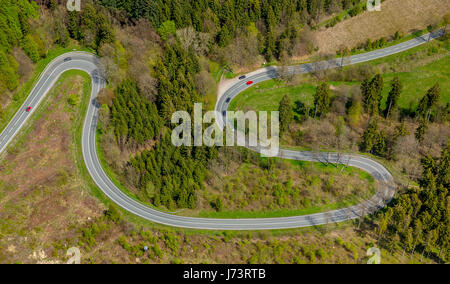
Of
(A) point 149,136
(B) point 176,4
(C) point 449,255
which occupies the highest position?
(B) point 176,4

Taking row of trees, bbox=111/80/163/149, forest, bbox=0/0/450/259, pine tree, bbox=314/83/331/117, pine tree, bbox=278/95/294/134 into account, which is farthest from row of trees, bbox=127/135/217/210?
pine tree, bbox=314/83/331/117

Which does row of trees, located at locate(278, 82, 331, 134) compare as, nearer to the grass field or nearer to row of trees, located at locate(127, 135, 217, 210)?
the grass field

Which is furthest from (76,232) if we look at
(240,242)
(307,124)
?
(307,124)

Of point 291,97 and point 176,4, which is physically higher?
point 176,4

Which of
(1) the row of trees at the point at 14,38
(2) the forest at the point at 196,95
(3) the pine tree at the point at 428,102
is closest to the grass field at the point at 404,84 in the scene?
(2) the forest at the point at 196,95

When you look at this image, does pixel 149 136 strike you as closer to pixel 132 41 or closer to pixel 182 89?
pixel 182 89

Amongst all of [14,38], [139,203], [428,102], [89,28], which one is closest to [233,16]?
[89,28]
